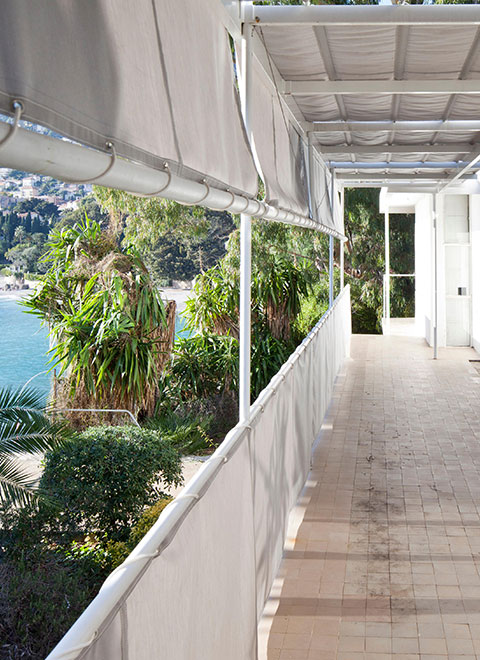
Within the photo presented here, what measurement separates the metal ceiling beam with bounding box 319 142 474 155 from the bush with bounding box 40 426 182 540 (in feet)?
15.7

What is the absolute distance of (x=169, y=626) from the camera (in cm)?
189

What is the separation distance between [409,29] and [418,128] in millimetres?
3169

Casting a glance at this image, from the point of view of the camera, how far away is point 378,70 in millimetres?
5246

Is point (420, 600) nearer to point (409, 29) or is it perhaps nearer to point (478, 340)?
point (409, 29)

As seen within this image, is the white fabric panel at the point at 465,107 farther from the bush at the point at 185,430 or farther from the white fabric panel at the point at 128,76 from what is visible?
the bush at the point at 185,430

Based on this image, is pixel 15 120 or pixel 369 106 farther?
pixel 369 106

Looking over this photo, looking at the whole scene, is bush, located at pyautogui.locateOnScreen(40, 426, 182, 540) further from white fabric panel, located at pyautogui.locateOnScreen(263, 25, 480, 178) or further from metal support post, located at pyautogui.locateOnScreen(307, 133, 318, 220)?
white fabric panel, located at pyautogui.locateOnScreen(263, 25, 480, 178)

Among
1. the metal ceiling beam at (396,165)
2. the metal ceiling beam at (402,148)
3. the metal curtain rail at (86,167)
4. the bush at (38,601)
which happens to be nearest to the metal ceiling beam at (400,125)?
the metal ceiling beam at (402,148)

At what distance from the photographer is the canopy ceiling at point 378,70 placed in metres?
3.89

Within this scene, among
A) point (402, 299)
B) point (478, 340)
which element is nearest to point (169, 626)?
point (478, 340)

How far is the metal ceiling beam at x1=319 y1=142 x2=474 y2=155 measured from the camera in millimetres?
8906

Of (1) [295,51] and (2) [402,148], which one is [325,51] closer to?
(1) [295,51]

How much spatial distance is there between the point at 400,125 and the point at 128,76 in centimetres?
606

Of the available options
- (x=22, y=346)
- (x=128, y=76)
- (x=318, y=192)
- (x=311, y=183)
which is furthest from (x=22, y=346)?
(x=128, y=76)
